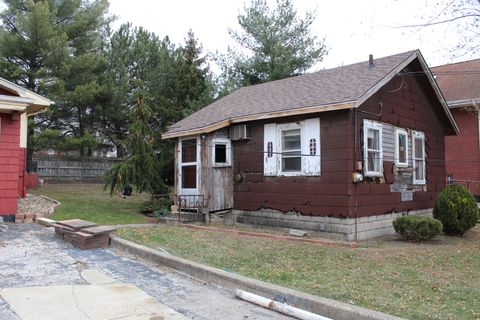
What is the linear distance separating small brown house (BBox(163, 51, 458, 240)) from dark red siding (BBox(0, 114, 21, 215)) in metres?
4.34

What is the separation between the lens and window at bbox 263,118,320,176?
10312 mm

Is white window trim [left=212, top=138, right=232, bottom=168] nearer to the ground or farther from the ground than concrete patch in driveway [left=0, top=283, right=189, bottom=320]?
farther from the ground

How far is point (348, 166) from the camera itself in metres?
9.57

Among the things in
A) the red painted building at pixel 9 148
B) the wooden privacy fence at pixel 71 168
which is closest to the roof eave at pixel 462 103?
the red painted building at pixel 9 148

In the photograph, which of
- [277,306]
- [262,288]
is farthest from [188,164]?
[277,306]

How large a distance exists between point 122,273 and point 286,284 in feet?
8.42

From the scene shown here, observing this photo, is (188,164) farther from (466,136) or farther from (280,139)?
(466,136)

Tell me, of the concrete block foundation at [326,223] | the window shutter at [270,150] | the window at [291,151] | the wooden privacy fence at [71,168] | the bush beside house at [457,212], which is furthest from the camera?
the wooden privacy fence at [71,168]

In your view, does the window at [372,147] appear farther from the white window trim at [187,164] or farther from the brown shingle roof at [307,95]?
the white window trim at [187,164]

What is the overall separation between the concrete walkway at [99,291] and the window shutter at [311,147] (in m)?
4.94

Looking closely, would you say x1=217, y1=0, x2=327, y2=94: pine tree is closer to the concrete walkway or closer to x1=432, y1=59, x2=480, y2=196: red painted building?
x1=432, y1=59, x2=480, y2=196: red painted building

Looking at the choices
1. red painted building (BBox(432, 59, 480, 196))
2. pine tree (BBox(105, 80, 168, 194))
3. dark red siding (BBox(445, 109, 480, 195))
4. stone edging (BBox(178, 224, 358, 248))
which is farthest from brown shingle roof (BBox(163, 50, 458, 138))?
dark red siding (BBox(445, 109, 480, 195))

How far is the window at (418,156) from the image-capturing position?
40.3 ft

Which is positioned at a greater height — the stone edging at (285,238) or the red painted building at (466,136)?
the red painted building at (466,136)
